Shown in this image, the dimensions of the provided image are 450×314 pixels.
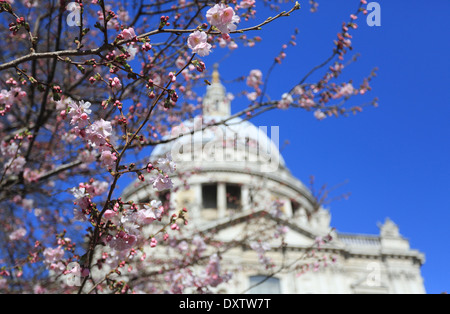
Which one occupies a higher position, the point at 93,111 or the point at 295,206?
the point at 295,206

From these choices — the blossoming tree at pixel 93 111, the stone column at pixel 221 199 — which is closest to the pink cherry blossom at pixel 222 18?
the blossoming tree at pixel 93 111

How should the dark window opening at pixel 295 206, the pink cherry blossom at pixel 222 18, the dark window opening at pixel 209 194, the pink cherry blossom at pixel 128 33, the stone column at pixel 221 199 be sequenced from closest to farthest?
the pink cherry blossom at pixel 222 18
the pink cherry blossom at pixel 128 33
the stone column at pixel 221 199
the dark window opening at pixel 209 194
the dark window opening at pixel 295 206

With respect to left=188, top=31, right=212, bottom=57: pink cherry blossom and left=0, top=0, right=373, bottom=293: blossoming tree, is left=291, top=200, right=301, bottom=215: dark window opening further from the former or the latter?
left=188, top=31, right=212, bottom=57: pink cherry blossom

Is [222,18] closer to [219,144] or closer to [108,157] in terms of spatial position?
[108,157]

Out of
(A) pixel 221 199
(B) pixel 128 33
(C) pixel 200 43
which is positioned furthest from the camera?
(A) pixel 221 199

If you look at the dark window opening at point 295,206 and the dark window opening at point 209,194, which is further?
the dark window opening at point 295,206

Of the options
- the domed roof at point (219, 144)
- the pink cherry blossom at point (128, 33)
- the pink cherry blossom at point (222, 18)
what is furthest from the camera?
the domed roof at point (219, 144)

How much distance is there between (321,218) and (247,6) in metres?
29.5

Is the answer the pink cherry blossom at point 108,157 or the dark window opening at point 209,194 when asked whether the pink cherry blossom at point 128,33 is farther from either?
the dark window opening at point 209,194

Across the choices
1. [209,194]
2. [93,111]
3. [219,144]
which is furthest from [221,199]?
[93,111]

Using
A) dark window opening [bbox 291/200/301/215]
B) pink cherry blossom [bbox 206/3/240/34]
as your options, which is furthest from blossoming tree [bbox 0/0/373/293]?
dark window opening [bbox 291/200/301/215]

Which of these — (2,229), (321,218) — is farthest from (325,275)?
(2,229)
